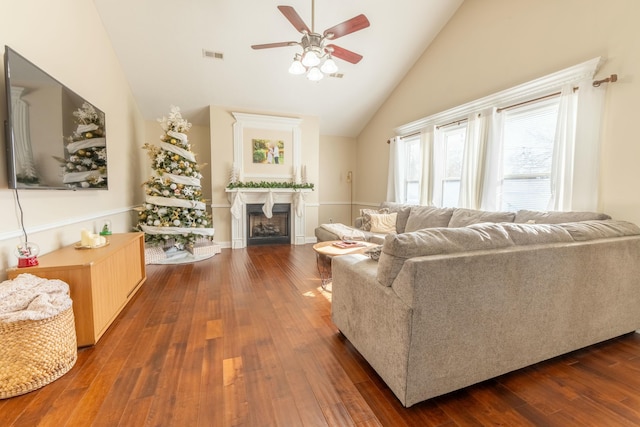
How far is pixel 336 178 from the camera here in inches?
280

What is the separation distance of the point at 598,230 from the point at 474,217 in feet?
4.83

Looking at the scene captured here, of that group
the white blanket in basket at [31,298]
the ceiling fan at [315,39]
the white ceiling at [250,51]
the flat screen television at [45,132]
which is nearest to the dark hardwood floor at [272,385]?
the white blanket in basket at [31,298]

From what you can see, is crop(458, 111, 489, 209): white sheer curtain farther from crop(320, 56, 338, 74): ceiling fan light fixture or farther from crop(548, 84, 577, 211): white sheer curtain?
crop(320, 56, 338, 74): ceiling fan light fixture

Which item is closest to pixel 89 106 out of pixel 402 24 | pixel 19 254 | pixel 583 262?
pixel 19 254

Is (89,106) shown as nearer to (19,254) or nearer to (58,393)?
(19,254)

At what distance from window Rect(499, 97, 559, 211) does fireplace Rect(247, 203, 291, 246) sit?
13.0ft

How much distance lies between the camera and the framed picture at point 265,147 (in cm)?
550

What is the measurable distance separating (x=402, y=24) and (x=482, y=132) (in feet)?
6.87

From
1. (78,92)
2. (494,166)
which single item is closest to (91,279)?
(78,92)

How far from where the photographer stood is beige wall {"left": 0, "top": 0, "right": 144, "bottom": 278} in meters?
1.99

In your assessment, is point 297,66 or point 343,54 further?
point 343,54

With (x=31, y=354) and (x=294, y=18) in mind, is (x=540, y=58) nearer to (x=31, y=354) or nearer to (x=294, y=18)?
(x=294, y=18)

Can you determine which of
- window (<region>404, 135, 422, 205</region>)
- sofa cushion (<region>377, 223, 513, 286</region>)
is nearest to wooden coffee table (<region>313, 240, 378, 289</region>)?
sofa cushion (<region>377, 223, 513, 286</region>)

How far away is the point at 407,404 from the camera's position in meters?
1.41
